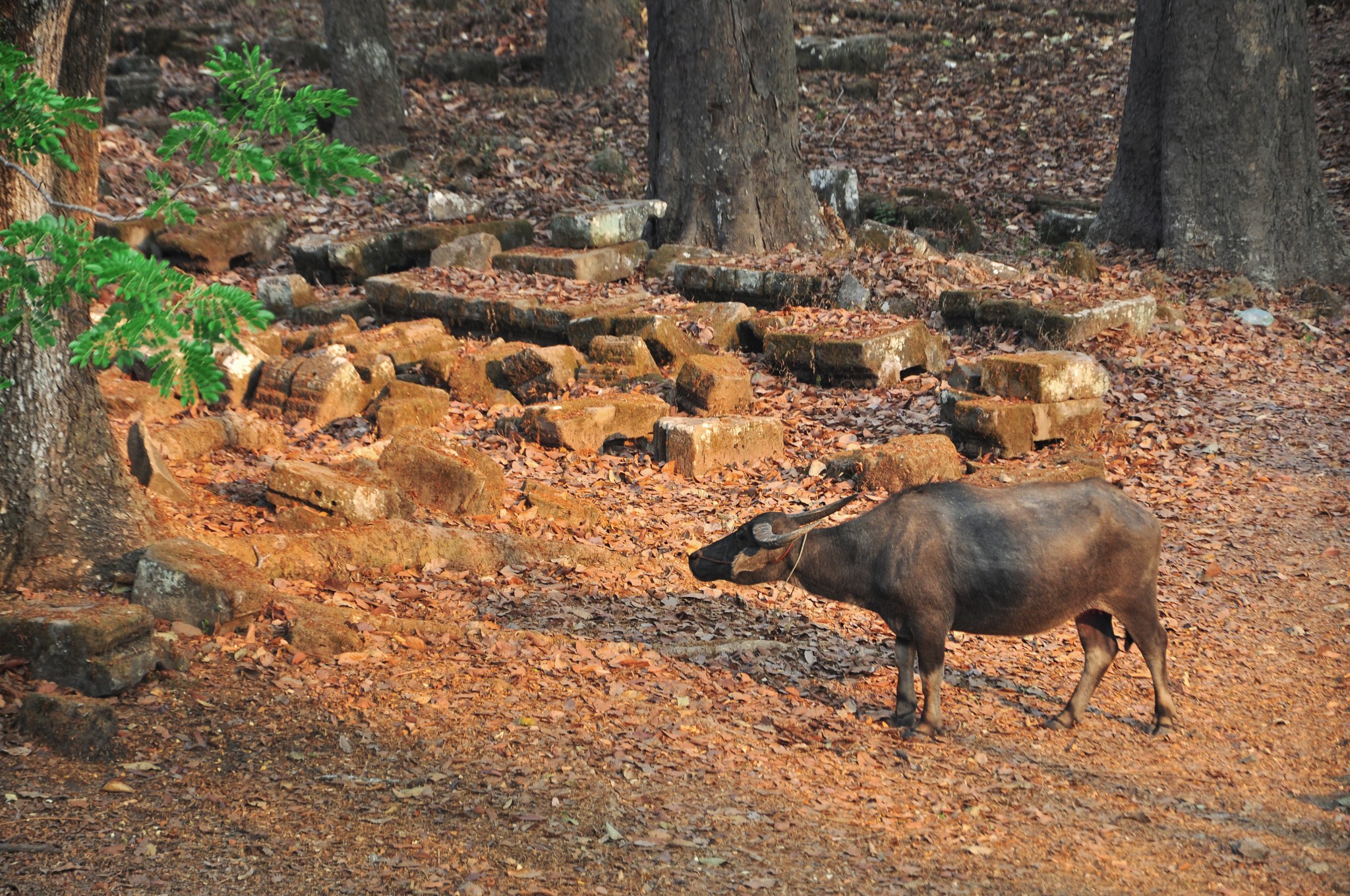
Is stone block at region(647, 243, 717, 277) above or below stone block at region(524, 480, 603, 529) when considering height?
above

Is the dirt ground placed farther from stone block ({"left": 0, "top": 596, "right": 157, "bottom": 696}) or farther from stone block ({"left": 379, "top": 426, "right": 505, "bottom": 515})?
stone block ({"left": 379, "top": 426, "right": 505, "bottom": 515})

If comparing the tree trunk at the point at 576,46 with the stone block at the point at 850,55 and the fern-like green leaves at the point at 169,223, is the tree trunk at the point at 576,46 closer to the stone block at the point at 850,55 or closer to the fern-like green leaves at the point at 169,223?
the stone block at the point at 850,55

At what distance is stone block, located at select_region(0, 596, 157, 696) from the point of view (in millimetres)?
5176

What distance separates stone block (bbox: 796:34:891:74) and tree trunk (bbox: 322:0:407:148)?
8.42 m

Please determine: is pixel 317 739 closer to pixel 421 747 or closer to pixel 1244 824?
pixel 421 747

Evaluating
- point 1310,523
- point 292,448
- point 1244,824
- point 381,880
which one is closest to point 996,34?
point 1310,523

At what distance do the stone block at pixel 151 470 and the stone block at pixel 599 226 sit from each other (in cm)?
671

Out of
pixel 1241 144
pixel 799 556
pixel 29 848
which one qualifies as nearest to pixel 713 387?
pixel 799 556

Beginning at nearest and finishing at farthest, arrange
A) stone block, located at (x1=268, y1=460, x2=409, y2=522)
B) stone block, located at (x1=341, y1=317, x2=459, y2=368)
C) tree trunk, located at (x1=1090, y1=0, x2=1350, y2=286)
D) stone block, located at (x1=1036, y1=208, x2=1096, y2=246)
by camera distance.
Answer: stone block, located at (x1=268, y1=460, x2=409, y2=522) → stone block, located at (x1=341, y1=317, x2=459, y2=368) → tree trunk, located at (x1=1090, y1=0, x2=1350, y2=286) → stone block, located at (x1=1036, y1=208, x2=1096, y2=246)

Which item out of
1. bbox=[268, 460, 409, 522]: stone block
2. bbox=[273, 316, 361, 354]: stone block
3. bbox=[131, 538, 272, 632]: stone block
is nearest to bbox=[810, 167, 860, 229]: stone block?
bbox=[273, 316, 361, 354]: stone block

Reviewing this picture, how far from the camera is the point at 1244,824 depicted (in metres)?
5.17

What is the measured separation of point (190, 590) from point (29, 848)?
1.91 metres

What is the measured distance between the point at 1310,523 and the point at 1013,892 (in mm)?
5548

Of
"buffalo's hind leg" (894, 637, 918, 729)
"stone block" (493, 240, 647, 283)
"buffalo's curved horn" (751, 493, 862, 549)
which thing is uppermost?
"stone block" (493, 240, 647, 283)
